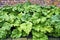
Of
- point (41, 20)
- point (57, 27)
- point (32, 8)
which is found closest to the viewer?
point (57, 27)

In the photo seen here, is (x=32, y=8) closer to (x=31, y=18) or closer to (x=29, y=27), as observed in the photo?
(x=31, y=18)

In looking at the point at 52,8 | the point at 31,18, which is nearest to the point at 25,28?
the point at 31,18

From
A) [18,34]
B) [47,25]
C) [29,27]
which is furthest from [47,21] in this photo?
[18,34]

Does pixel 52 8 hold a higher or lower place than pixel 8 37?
higher

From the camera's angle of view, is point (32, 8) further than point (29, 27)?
Yes

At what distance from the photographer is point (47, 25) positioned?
3281 millimetres

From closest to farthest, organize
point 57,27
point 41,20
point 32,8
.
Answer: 1. point 57,27
2. point 41,20
3. point 32,8

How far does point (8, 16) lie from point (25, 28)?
0.51 meters

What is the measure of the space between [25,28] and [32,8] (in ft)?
2.33

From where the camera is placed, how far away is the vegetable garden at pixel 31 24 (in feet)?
10.6

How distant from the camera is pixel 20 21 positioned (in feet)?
11.3

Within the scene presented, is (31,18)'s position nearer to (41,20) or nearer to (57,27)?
(41,20)

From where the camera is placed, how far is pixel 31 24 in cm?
327

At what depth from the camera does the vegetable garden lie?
3.22 metres
